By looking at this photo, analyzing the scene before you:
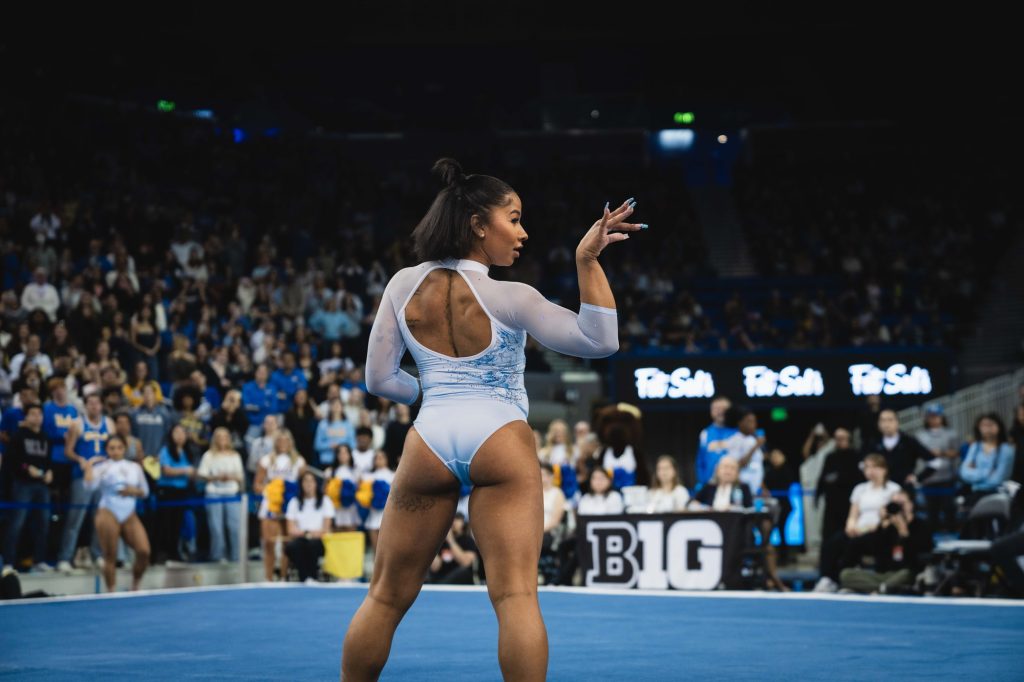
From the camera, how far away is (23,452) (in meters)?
12.9

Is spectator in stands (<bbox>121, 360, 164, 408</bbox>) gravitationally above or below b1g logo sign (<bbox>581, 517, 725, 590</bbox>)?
above

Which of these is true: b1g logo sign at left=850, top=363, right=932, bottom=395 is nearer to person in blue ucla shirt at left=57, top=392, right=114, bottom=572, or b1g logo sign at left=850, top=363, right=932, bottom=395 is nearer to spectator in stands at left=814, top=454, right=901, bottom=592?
spectator in stands at left=814, top=454, right=901, bottom=592

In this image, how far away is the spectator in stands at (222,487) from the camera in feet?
49.2

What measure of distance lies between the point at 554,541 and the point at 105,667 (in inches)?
331

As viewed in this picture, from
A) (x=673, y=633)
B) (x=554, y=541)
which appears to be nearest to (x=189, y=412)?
(x=554, y=541)

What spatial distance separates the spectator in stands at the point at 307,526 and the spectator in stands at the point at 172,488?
1.23 metres

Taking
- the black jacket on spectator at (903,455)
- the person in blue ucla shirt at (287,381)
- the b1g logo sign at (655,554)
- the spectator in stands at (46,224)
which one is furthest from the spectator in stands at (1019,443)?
the spectator in stands at (46,224)

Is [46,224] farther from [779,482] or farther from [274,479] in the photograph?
[779,482]

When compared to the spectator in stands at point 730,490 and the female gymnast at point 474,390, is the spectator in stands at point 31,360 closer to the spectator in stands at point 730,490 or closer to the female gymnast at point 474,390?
the spectator in stands at point 730,490

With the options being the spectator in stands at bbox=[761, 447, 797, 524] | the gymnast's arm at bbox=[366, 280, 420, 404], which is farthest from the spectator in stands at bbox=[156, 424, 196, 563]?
the gymnast's arm at bbox=[366, 280, 420, 404]

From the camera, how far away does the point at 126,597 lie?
12.5m

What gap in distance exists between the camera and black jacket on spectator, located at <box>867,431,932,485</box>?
13.9 meters

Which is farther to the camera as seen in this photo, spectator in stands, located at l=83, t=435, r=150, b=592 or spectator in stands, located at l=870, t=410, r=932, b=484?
spectator in stands, located at l=870, t=410, r=932, b=484

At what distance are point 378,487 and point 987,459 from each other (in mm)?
6708
